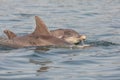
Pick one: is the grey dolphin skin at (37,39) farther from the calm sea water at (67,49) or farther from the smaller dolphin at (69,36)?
the smaller dolphin at (69,36)

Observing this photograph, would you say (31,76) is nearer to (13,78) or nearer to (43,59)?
(13,78)

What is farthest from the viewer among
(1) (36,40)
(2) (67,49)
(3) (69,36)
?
(3) (69,36)

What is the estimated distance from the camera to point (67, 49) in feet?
47.6

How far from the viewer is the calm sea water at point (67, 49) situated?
1105 centimetres

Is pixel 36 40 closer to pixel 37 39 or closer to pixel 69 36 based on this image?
pixel 37 39

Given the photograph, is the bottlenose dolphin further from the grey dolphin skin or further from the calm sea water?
the calm sea water

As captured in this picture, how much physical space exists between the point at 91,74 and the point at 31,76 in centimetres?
130

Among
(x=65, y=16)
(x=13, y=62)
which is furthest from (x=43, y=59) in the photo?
(x=65, y=16)

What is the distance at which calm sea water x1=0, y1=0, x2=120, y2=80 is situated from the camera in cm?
1105

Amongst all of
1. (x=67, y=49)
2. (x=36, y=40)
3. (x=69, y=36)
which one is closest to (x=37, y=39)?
(x=36, y=40)

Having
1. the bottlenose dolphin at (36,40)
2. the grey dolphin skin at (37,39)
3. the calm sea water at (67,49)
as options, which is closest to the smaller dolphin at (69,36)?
the calm sea water at (67,49)

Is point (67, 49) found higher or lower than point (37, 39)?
lower

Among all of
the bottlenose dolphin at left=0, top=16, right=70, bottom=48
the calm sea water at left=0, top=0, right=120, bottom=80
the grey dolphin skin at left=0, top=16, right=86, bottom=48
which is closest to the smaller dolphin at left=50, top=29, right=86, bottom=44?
the calm sea water at left=0, top=0, right=120, bottom=80

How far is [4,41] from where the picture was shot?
588 inches
